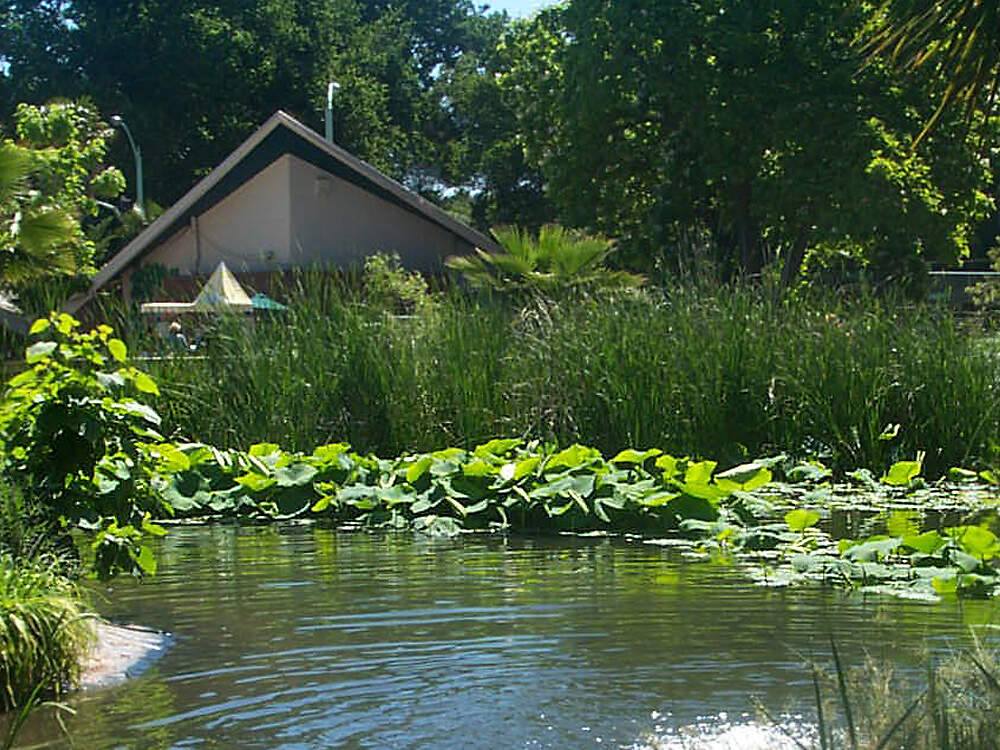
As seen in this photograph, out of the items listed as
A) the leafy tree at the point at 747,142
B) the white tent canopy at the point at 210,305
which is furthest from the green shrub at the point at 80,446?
the leafy tree at the point at 747,142

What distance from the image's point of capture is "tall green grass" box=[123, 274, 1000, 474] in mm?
12305

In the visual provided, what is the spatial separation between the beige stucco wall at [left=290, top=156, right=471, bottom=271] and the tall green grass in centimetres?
1650

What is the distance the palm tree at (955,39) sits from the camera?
22.2ft

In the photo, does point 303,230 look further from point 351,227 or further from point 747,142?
point 747,142

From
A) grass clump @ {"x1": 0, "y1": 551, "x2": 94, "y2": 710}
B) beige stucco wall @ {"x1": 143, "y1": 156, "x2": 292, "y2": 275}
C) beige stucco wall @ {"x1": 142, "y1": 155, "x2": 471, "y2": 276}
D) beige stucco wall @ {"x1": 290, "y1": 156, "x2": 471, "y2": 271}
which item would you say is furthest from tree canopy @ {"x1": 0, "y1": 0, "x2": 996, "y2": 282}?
grass clump @ {"x1": 0, "y1": 551, "x2": 94, "y2": 710}

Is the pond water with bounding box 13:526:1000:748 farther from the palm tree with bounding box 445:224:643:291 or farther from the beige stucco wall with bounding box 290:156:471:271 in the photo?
the beige stucco wall with bounding box 290:156:471:271

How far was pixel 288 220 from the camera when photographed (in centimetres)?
2984

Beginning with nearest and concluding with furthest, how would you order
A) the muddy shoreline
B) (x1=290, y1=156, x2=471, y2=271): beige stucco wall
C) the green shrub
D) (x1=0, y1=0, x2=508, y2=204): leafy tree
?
the muddy shoreline, the green shrub, (x1=290, y1=156, x2=471, y2=271): beige stucco wall, (x1=0, y1=0, x2=508, y2=204): leafy tree

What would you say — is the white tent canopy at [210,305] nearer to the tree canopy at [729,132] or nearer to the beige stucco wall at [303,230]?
the tree canopy at [729,132]

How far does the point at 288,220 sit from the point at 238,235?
1429mm

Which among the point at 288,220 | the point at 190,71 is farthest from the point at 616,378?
the point at 190,71

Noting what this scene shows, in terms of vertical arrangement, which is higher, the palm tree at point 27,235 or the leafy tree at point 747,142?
the leafy tree at point 747,142

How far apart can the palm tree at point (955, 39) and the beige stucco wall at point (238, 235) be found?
76.5ft

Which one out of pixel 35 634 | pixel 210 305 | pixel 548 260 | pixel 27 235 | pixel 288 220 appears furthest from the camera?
pixel 288 220
